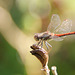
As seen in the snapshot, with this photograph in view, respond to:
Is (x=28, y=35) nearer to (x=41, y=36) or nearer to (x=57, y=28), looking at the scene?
(x=57, y=28)

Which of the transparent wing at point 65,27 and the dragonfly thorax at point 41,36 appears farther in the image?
the transparent wing at point 65,27

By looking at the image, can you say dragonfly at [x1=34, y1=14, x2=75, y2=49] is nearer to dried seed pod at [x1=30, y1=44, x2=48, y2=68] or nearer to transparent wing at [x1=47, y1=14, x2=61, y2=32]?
transparent wing at [x1=47, y1=14, x2=61, y2=32]

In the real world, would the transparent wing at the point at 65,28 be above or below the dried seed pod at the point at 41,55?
above

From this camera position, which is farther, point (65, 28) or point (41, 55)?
point (65, 28)

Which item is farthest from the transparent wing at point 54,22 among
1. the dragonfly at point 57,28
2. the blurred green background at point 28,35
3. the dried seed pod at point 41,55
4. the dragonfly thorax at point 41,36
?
the blurred green background at point 28,35

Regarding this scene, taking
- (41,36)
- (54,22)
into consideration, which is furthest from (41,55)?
(54,22)

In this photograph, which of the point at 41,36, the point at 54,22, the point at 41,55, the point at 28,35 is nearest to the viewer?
the point at 41,55

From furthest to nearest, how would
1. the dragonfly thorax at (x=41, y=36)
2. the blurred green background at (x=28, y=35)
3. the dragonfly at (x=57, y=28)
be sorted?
the blurred green background at (x=28, y=35) → the dragonfly at (x=57, y=28) → the dragonfly thorax at (x=41, y=36)

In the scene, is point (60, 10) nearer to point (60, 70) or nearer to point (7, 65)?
point (60, 70)

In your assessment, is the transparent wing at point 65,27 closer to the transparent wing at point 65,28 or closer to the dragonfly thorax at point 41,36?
the transparent wing at point 65,28
